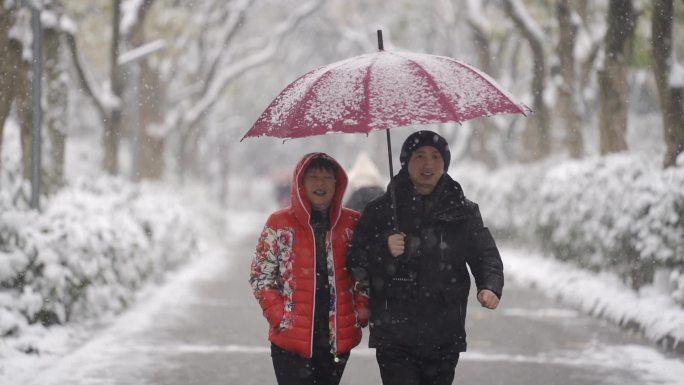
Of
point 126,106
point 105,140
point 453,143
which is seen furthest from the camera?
point 453,143

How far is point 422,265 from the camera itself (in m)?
4.53

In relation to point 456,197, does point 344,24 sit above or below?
above

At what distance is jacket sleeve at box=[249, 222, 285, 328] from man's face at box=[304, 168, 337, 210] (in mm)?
249

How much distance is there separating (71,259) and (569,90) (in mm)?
12217

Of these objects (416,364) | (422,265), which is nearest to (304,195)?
(422,265)

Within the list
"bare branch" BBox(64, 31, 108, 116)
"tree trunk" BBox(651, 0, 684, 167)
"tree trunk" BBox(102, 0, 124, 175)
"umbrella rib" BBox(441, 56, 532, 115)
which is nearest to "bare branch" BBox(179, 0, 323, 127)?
"tree trunk" BBox(102, 0, 124, 175)

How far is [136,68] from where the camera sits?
17812mm

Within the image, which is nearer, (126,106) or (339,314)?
(339,314)

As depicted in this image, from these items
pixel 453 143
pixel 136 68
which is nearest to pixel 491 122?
pixel 453 143

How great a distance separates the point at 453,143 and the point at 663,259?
920 inches

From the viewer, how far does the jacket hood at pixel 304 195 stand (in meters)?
4.74

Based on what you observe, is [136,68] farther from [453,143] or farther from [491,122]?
[453,143]

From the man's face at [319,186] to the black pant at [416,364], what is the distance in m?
0.76

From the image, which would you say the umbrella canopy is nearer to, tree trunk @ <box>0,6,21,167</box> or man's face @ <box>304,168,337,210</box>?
man's face @ <box>304,168,337,210</box>
